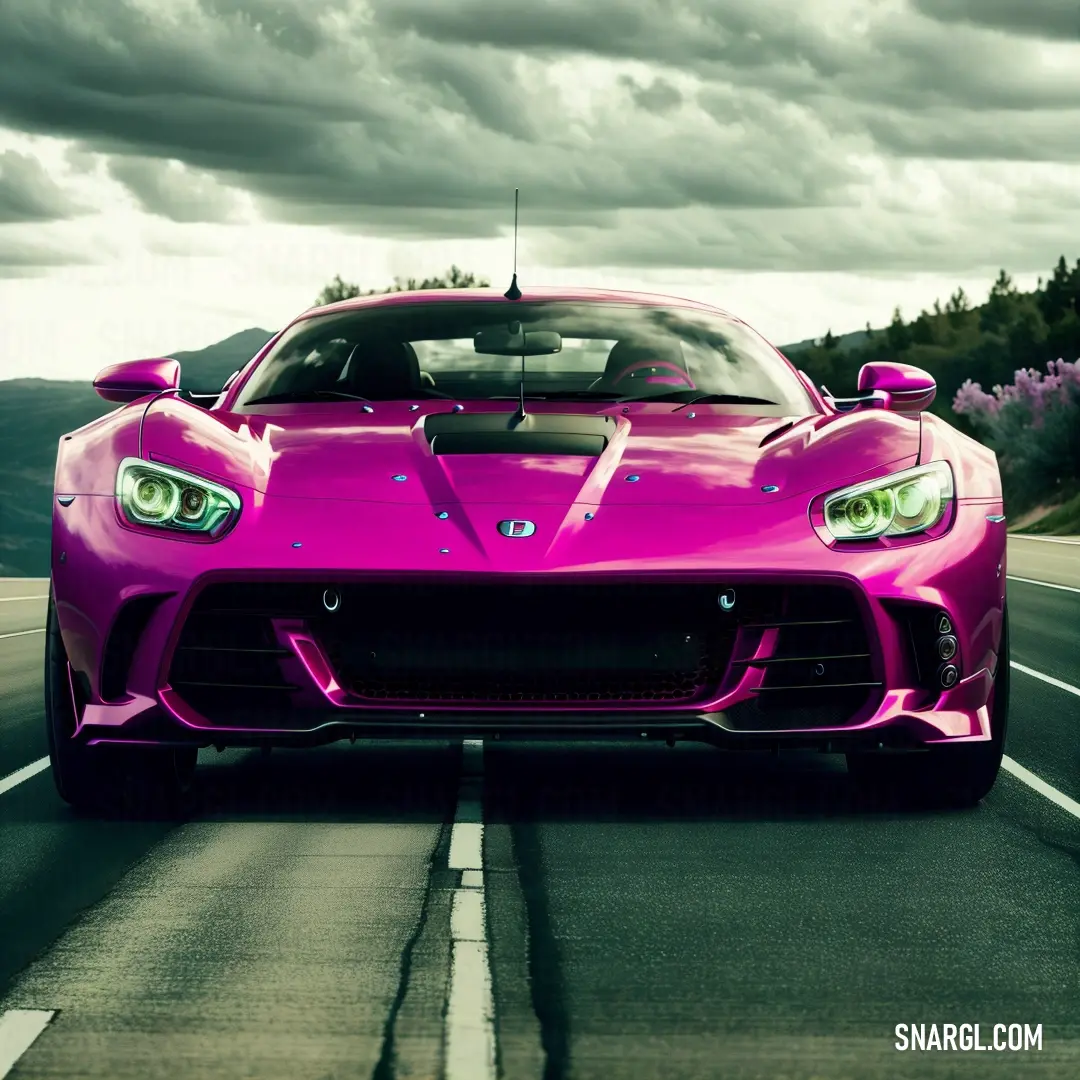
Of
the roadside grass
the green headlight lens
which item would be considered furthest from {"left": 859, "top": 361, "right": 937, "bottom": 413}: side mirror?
the roadside grass

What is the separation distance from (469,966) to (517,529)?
61.0 inches

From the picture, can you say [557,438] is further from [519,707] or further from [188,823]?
[188,823]

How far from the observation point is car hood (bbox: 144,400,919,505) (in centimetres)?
582

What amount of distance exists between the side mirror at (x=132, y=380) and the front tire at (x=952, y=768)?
9.18 ft

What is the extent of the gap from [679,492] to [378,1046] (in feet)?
7.91

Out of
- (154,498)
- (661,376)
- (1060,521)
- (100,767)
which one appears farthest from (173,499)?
(1060,521)

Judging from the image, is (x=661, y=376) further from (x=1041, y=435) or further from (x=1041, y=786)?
(x=1041, y=435)

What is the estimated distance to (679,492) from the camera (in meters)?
5.84

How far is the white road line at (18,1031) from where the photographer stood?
12.3 feet

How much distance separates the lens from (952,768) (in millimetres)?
6449

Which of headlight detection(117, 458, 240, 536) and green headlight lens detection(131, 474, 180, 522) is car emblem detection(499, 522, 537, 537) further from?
green headlight lens detection(131, 474, 180, 522)

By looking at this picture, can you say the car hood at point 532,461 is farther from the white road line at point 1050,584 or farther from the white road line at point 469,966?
the white road line at point 1050,584

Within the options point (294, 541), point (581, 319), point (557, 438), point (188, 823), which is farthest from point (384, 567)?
point (581, 319)

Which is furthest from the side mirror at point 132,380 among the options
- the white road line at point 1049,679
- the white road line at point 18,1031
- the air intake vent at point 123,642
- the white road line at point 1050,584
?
the white road line at point 1050,584
